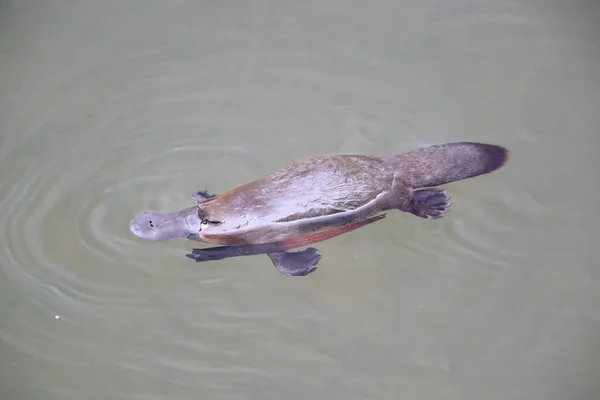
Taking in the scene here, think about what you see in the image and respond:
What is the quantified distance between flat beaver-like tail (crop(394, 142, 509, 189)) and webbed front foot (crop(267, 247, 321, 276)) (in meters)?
0.65

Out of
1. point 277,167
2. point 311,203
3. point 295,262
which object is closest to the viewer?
point 311,203

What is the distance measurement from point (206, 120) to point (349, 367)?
1.93 metres

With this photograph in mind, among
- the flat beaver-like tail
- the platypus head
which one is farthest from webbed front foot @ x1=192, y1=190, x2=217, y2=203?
the flat beaver-like tail

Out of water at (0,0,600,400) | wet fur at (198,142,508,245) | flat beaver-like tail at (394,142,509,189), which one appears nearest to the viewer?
wet fur at (198,142,508,245)

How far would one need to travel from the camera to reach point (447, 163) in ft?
11.0

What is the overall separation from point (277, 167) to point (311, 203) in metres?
0.92

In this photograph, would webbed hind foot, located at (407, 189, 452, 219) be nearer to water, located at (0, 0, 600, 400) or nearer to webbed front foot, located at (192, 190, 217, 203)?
water, located at (0, 0, 600, 400)

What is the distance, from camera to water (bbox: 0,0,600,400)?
121 inches

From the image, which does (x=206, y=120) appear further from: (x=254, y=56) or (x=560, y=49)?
(x=560, y=49)

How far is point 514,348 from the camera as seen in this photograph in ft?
10.1

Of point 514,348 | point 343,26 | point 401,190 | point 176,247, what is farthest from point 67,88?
point 514,348

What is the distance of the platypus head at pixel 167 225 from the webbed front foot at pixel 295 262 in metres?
0.43

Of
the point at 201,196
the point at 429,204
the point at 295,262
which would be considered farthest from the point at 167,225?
the point at 429,204

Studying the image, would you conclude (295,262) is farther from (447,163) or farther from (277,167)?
(447,163)
